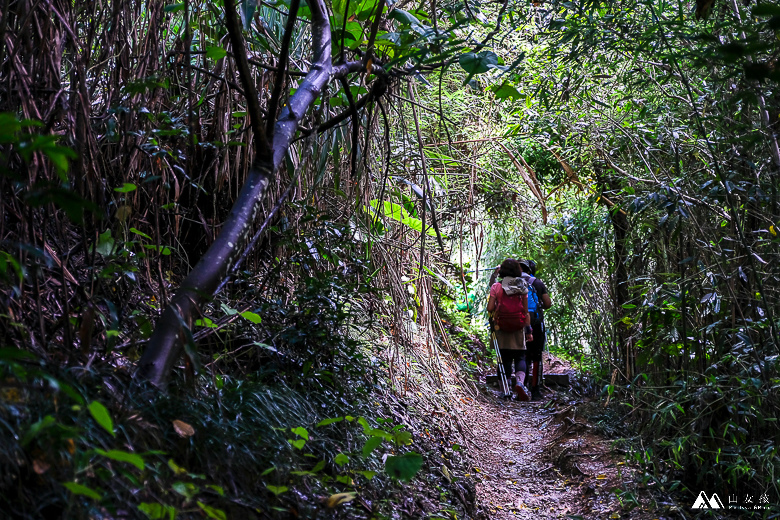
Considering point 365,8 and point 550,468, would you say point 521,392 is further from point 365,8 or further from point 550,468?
point 365,8

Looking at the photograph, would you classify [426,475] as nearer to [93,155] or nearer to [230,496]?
[230,496]

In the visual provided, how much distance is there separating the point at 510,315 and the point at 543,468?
2.66 metres

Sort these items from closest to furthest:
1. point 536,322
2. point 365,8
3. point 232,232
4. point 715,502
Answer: point 232,232, point 365,8, point 715,502, point 536,322

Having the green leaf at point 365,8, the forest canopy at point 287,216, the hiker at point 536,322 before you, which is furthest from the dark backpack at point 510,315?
the green leaf at point 365,8

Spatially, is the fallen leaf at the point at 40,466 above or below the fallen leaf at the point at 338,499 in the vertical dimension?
above

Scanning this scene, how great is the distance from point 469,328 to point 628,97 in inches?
246

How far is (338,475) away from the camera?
245 centimetres

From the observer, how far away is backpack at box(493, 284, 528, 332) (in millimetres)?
7043

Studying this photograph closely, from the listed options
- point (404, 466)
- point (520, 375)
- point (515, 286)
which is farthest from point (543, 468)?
point (404, 466)

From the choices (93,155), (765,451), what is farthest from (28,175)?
(765,451)

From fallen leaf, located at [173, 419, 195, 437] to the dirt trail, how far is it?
2.31m

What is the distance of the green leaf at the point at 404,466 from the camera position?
1.95 m

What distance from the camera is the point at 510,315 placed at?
7039 mm

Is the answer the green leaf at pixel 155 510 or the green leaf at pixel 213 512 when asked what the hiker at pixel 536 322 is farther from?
the green leaf at pixel 155 510
